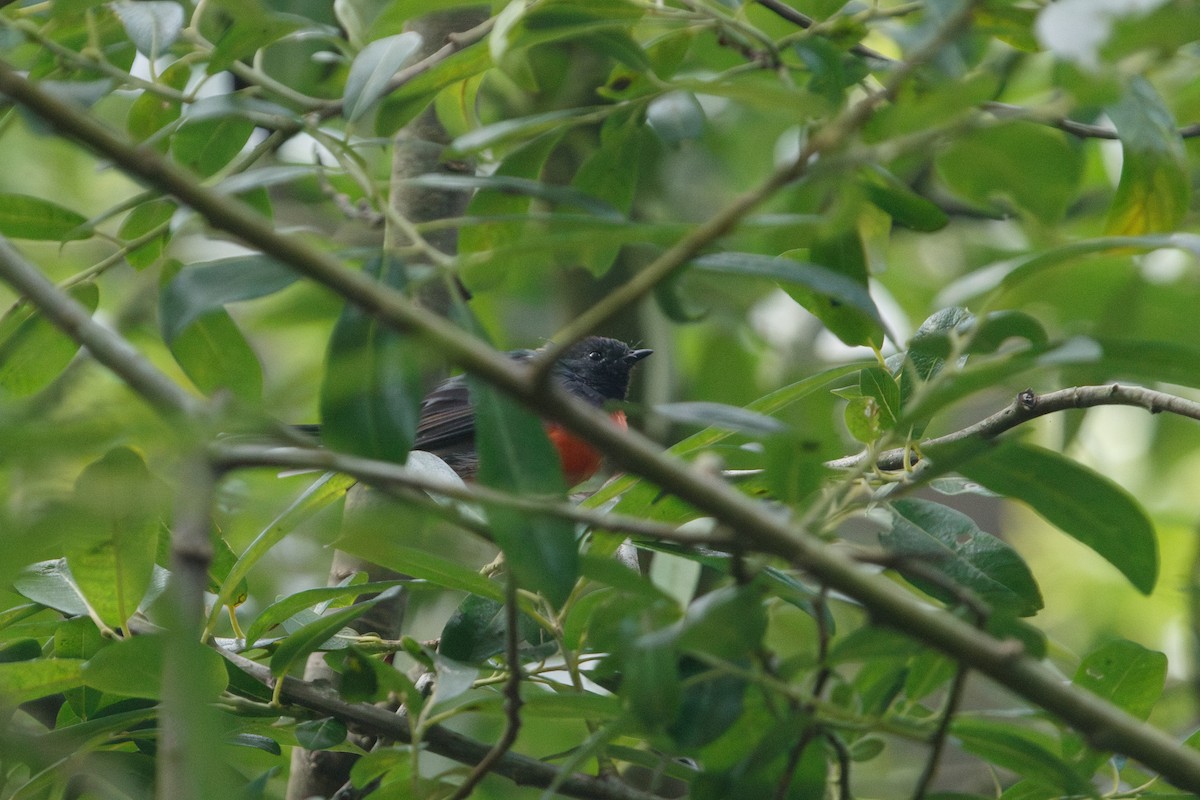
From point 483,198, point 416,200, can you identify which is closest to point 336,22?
point 416,200

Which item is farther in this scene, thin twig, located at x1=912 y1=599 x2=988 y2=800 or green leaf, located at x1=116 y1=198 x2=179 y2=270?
green leaf, located at x1=116 y1=198 x2=179 y2=270

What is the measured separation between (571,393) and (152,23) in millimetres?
3366

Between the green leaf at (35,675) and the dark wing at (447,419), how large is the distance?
12.2ft

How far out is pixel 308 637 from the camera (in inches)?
71.7

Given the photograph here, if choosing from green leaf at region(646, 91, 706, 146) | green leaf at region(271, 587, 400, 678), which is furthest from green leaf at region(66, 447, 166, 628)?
green leaf at region(646, 91, 706, 146)

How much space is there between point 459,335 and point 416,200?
2.14 m

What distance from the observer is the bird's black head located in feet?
20.5

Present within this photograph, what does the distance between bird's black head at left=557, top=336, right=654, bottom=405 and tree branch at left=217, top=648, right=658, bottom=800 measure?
4.18 m

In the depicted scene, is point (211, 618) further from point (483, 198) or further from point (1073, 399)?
point (1073, 399)

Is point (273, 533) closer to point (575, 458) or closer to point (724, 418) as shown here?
point (724, 418)

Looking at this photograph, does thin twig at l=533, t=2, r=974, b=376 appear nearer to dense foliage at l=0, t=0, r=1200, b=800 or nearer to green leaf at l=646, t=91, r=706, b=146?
dense foliage at l=0, t=0, r=1200, b=800

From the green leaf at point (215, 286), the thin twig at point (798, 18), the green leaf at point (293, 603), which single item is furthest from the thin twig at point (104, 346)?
the thin twig at point (798, 18)

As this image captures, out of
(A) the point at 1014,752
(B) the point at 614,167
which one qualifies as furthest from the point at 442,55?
(A) the point at 1014,752

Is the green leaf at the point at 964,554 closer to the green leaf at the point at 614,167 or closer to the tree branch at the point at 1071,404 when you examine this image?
the tree branch at the point at 1071,404
